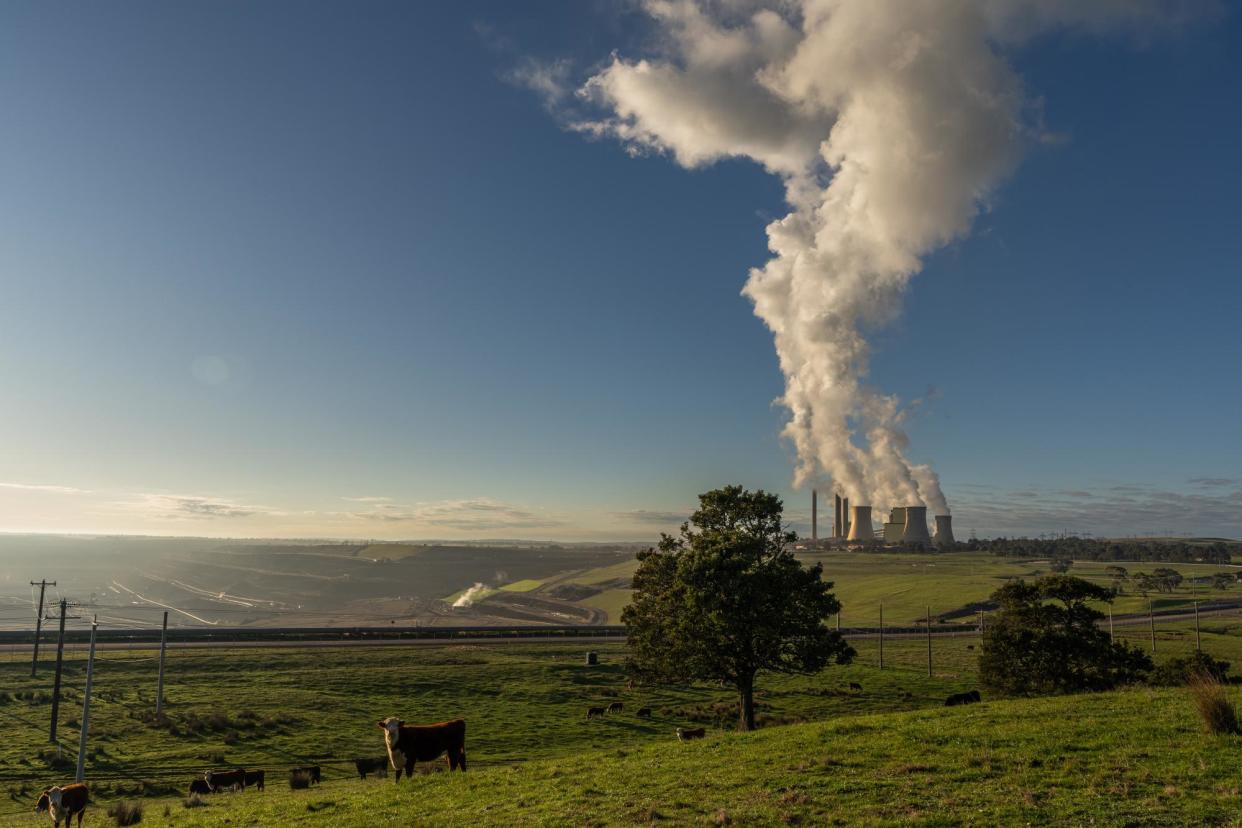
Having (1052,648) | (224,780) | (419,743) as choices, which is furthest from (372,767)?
(1052,648)

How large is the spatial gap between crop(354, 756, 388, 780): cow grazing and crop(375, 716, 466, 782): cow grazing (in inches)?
520

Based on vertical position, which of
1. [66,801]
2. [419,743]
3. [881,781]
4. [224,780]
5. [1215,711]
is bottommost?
[224,780]

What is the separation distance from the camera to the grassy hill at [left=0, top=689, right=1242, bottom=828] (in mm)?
12680

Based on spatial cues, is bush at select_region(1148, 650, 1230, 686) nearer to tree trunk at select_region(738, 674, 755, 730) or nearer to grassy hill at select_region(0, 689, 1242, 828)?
grassy hill at select_region(0, 689, 1242, 828)

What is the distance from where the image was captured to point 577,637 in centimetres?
10312

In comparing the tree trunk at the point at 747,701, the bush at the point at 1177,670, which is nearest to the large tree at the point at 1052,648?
→ the bush at the point at 1177,670

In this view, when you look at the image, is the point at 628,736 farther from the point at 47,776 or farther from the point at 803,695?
the point at 47,776

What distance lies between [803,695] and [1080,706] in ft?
131

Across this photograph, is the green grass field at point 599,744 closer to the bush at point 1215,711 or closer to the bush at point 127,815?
the bush at point 1215,711

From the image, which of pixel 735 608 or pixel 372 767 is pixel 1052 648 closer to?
pixel 735 608

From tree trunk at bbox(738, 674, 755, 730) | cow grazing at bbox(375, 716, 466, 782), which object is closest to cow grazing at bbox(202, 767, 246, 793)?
cow grazing at bbox(375, 716, 466, 782)

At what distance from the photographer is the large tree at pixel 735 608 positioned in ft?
114

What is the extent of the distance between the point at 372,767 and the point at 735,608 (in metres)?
20.8

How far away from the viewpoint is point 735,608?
113ft
